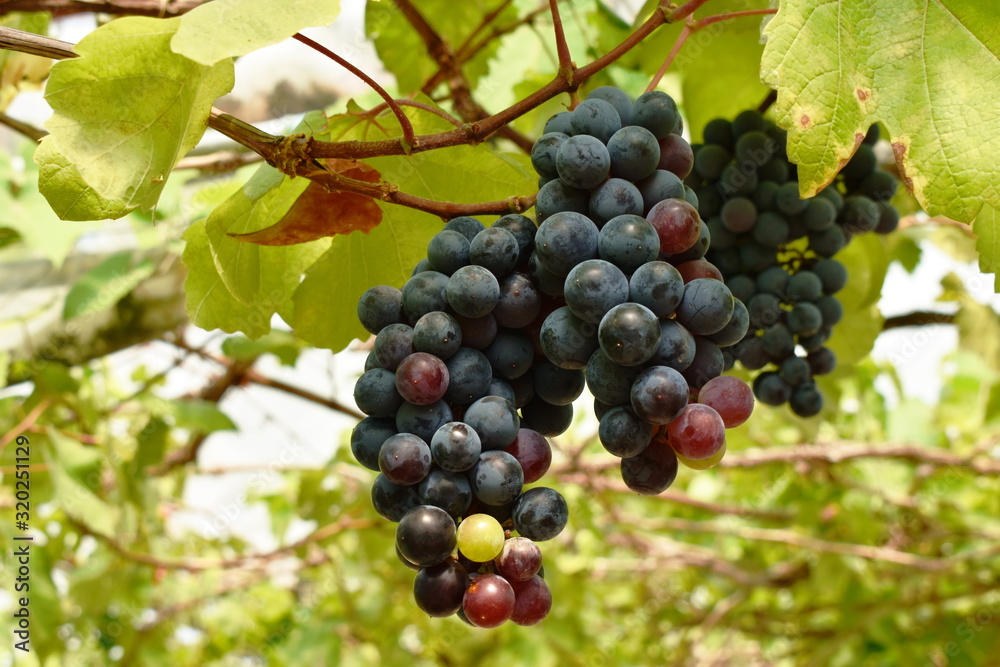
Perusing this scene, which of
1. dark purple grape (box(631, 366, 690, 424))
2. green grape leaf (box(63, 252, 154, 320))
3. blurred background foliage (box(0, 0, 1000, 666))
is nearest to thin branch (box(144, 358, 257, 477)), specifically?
blurred background foliage (box(0, 0, 1000, 666))

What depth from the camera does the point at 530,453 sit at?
0.81m

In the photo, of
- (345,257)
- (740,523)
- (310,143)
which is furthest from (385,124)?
(740,523)

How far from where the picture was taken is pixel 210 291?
3.90 feet

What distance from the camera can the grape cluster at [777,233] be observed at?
1.23m

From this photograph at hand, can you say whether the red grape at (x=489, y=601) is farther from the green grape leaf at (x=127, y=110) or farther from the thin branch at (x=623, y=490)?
the thin branch at (x=623, y=490)

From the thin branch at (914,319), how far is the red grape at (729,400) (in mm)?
1378

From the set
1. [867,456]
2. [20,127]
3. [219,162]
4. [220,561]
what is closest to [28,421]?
[220,561]

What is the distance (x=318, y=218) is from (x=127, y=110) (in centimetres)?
23

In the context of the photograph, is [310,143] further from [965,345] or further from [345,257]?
[965,345]

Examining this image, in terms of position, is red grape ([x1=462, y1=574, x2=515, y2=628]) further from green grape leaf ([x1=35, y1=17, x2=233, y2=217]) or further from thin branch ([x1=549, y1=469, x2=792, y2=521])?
thin branch ([x1=549, y1=469, x2=792, y2=521])

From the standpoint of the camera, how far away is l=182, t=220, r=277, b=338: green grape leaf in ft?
3.86

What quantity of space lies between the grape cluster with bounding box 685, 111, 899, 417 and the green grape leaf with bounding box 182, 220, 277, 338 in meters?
0.70

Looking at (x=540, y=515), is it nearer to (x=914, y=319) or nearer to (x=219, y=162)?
(x=219, y=162)

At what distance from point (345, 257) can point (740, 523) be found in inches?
135
